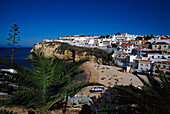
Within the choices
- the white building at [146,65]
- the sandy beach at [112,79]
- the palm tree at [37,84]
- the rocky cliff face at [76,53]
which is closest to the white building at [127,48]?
the rocky cliff face at [76,53]

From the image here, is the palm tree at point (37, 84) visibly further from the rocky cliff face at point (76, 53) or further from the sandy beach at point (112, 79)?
the rocky cliff face at point (76, 53)

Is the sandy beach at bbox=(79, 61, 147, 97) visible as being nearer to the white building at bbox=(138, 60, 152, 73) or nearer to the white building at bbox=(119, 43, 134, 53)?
the white building at bbox=(138, 60, 152, 73)

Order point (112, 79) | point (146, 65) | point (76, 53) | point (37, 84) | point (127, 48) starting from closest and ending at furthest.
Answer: point (37, 84), point (112, 79), point (146, 65), point (127, 48), point (76, 53)

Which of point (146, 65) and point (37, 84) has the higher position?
point (146, 65)

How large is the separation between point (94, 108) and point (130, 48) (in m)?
45.1

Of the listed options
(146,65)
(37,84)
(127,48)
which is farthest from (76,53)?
(37,84)

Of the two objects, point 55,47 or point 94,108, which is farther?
point 55,47

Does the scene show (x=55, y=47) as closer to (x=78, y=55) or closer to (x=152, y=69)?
(x=78, y=55)

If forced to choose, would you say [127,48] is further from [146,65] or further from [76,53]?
[76,53]

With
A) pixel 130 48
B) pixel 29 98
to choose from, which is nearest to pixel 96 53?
pixel 130 48

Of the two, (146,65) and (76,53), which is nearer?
(146,65)

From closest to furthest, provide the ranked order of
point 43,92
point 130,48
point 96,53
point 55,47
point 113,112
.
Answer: point 43,92, point 113,112, point 130,48, point 96,53, point 55,47

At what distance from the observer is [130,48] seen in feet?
149

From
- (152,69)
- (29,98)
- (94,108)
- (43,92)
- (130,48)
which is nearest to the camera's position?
(29,98)
